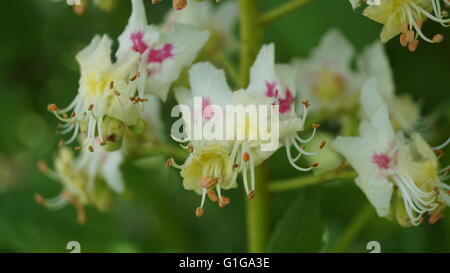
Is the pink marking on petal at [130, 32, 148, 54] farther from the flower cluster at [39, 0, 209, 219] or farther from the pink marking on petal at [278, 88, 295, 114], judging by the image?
the pink marking on petal at [278, 88, 295, 114]

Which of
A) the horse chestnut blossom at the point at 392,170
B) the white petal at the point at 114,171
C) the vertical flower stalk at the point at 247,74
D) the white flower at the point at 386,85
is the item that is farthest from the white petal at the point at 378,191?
the white petal at the point at 114,171

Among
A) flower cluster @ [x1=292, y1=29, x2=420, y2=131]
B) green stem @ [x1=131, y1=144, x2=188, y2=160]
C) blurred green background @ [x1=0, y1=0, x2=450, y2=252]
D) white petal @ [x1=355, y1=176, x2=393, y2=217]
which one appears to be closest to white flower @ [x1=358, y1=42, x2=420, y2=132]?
flower cluster @ [x1=292, y1=29, x2=420, y2=131]

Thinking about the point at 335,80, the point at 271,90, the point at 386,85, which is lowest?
the point at 271,90

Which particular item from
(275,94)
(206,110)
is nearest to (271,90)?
(275,94)

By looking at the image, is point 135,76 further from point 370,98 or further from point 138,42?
point 370,98

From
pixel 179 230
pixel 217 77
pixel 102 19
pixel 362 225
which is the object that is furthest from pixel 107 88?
pixel 102 19
